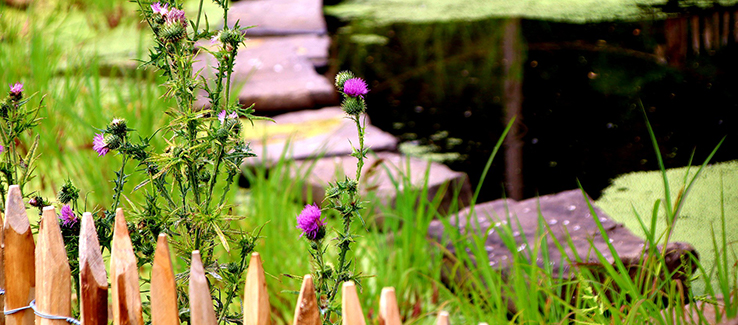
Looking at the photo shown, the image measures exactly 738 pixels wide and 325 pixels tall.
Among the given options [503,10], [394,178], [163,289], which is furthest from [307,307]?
[503,10]

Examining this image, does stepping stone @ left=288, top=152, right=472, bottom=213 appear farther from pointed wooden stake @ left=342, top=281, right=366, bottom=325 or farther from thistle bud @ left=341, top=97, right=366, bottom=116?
pointed wooden stake @ left=342, top=281, right=366, bottom=325

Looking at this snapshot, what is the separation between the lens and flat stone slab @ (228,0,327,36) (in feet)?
15.3

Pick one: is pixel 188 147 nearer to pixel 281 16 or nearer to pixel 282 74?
pixel 282 74

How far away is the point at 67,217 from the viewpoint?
1.04 metres

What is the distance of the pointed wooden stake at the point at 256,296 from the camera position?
→ 2.77 feet

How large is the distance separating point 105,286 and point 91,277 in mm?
23

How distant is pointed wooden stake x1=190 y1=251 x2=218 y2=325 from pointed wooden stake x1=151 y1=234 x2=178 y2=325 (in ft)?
0.04

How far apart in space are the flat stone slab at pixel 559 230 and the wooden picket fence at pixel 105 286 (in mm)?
815

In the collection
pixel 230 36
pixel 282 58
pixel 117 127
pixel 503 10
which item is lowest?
pixel 117 127

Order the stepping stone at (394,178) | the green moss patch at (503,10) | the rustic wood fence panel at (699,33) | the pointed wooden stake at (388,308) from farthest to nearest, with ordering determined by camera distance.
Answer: the green moss patch at (503,10) → the rustic wood fence panel at (699,33) → the stepping stone at (394,178) → the pointed wooden stake at (388,308)

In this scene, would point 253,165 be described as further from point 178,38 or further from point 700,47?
point 700,47

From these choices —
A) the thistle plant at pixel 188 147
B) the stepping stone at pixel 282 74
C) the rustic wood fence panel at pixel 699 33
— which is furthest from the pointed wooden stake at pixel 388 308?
the rustic wood fence panel at pixel 699 33

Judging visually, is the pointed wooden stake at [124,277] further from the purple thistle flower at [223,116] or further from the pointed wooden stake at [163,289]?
the purple thistle flower at [223,116]

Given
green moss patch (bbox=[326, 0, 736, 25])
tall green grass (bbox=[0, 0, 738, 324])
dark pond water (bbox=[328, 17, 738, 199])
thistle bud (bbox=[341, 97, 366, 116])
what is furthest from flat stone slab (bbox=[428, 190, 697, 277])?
green moss patch (bbox=[326, 0, 736, 25])
